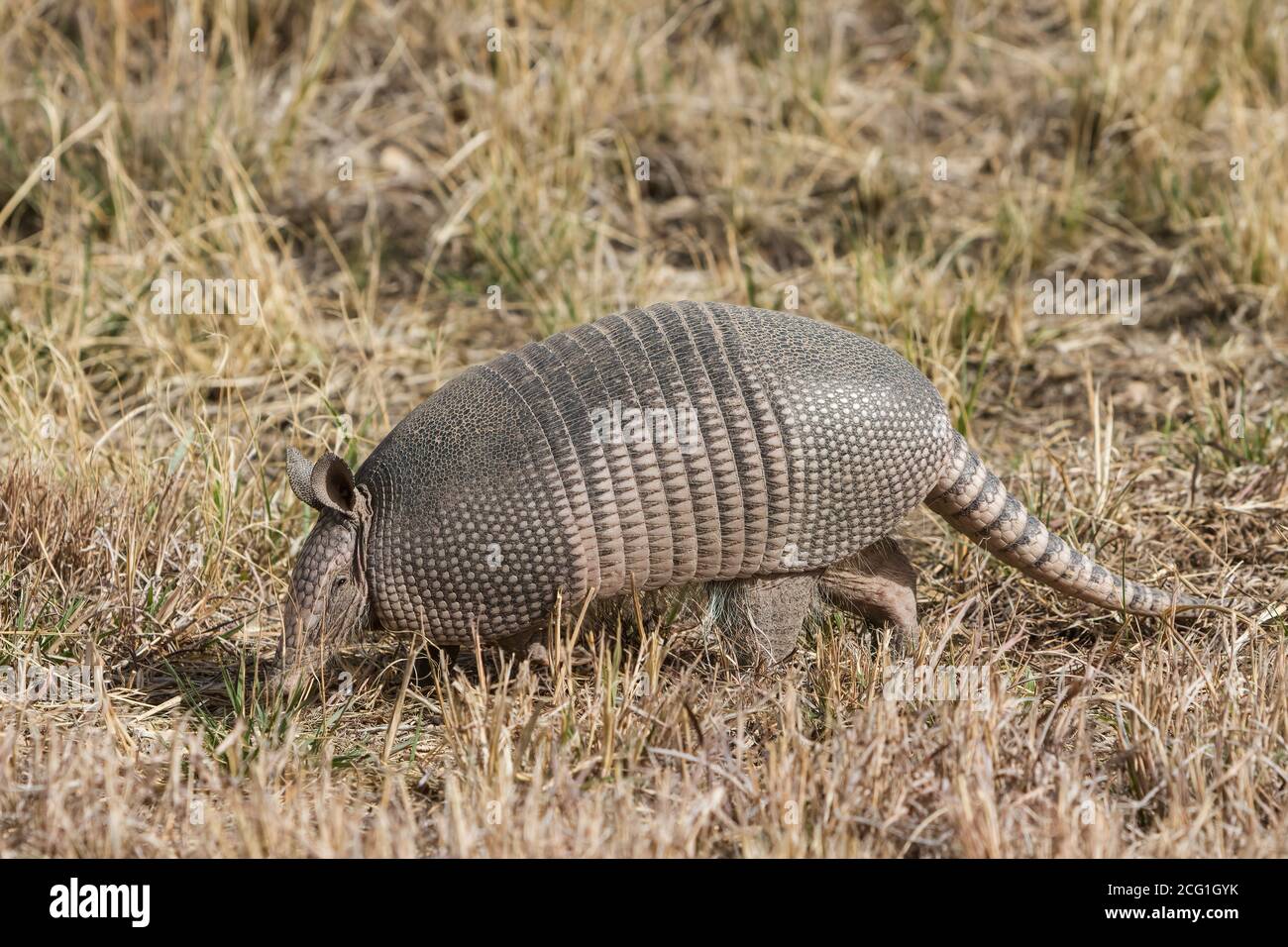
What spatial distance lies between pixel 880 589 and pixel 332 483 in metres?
1.85

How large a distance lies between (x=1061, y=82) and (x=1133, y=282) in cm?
160

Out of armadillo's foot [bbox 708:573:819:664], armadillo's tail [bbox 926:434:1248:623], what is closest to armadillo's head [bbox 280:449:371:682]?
armadillo's foot [bbox 708:573:819:664]

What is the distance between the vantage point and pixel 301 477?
4543mm

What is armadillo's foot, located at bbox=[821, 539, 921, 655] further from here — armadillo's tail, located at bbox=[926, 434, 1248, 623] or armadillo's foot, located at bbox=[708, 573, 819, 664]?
armadillo's tail, located at bbox=[926, 434, 1248, 623]

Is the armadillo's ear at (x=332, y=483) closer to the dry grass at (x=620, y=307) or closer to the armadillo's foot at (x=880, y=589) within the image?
the dry grass at (x=620, y=307)

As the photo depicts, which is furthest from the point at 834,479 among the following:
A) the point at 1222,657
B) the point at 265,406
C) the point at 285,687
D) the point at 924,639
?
the point at 265,406

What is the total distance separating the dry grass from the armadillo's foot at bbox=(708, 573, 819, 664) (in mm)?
107

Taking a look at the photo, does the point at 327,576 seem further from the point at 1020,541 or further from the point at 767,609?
the point at 1020,541

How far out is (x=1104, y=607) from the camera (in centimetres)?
488

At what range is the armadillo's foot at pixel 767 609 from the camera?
4.73m

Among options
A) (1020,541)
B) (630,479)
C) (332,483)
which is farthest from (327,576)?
(1020,541)

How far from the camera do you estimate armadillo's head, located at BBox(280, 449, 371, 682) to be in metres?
4.55

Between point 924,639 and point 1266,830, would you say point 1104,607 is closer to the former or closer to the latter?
point 924,639
